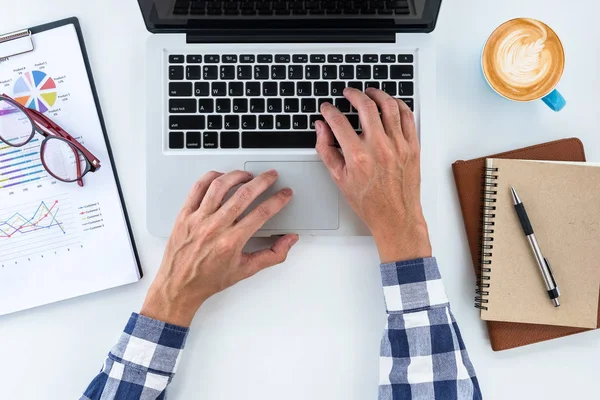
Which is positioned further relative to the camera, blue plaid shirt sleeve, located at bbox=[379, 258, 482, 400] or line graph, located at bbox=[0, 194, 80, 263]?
line graph, located at bbox=[0, 194, 80, 263]

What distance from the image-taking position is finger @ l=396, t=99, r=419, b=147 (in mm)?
741

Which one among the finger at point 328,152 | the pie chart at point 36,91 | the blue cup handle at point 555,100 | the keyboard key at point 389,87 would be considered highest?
the pie chart at point 36,91

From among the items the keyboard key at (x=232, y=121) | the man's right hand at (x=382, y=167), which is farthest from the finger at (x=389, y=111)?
the keyboard key at (x=232, y=121)

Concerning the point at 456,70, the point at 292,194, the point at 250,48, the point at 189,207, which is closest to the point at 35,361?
the point at 189,207

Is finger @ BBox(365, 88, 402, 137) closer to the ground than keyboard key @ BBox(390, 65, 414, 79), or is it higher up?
closer to the ground

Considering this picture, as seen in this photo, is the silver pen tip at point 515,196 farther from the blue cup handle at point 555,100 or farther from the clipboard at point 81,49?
the clipboard at point 81,49

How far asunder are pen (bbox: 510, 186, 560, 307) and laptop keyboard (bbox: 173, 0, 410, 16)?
0.35 m

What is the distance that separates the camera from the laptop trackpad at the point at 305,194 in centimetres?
77

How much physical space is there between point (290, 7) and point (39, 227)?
1.79ft

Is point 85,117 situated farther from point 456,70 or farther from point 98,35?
point 456,70

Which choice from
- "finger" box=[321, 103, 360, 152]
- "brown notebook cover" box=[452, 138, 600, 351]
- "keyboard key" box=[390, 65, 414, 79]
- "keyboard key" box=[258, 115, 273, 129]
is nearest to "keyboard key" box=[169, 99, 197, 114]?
"keyboard key" box=[258, 115, 273, 129]

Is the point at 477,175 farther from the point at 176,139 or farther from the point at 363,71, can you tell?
the point at 176,139

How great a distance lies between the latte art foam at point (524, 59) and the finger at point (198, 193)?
466 millimetres

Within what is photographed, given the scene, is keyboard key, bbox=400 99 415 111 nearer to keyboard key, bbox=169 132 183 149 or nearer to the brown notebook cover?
the brown notebook cover
